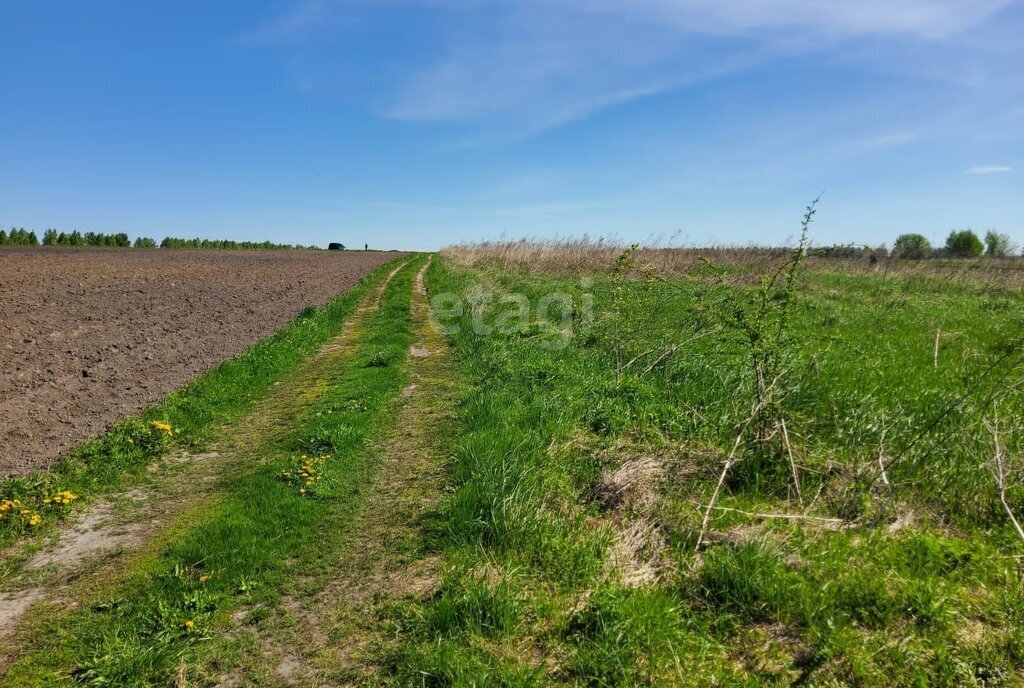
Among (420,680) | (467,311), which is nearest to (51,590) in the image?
(420,680)

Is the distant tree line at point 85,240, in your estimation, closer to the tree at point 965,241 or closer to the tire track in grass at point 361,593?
the tire track in grass at point 361,593

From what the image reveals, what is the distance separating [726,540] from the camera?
405cm

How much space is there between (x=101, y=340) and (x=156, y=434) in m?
6.34

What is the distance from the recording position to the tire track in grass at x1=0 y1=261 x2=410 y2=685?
143 inches

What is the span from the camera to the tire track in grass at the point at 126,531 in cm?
363

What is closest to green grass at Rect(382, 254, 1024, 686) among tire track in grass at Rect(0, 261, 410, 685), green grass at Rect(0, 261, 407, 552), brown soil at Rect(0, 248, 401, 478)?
tire track in grass at Rect(0, 261, 410, 685)

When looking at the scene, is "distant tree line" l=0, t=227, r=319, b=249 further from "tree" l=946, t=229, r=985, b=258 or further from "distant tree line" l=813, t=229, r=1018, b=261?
"tree" l=946, t=229, r=985, b=258

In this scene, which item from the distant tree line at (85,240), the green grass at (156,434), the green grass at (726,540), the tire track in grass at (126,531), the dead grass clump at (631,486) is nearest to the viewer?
the green grass at (726,540)

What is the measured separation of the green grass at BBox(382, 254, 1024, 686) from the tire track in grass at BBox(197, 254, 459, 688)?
23cm

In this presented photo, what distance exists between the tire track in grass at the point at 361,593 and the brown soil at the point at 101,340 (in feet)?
11.9

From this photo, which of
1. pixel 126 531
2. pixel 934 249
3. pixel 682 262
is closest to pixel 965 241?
pixel 934 249

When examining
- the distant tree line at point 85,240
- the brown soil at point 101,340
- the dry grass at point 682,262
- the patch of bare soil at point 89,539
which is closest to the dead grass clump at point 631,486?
the patch of bare soil at point 89,539

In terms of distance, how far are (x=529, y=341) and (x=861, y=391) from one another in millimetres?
5545

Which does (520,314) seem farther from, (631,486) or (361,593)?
(361,593)
